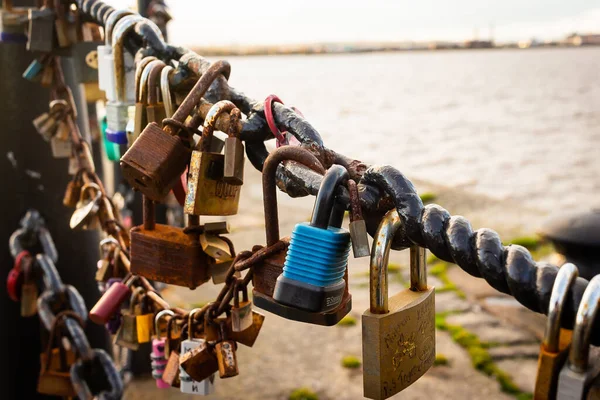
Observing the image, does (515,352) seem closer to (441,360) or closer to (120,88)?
(441,360)

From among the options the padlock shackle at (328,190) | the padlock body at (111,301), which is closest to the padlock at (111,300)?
the padlock body at (111,301)

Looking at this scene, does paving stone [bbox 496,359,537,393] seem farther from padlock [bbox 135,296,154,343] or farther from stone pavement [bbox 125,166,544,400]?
padlock [bbox 135,296,154,343]

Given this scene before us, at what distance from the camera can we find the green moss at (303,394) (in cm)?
271

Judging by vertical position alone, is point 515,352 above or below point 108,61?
below

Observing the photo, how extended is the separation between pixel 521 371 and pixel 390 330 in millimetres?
2328

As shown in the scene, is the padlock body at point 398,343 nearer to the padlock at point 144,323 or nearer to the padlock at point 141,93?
the padlock at point 141,93

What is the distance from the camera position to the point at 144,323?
1259 millimetres

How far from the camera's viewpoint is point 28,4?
164 centimetres

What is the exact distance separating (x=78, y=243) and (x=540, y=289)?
1.47 meters

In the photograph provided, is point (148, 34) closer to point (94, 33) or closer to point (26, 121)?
point (94, 33)

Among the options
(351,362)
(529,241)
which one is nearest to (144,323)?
Result: (351,362)

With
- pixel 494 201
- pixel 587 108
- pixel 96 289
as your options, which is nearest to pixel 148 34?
pixel 96 289

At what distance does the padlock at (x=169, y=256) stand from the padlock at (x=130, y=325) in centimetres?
23

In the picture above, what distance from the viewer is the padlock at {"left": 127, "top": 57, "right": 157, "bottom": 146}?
1.00 meters
